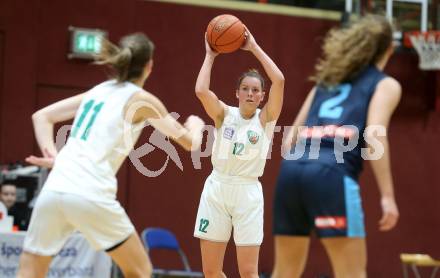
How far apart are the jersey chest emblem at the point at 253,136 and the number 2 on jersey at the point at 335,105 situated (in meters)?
2.10

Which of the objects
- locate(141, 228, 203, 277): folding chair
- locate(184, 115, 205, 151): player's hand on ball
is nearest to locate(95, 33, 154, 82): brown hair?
locate(184, 115, 205, 151): player's hand on ball

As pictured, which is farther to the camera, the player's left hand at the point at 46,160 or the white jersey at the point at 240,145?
the white jersey at the point at 240,145

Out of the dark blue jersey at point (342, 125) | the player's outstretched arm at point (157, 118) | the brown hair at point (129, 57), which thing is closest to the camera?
the dark blue jersey at point (342, 125)

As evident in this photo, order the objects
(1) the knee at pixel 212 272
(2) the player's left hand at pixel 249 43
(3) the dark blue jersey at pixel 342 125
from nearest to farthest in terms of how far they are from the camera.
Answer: (3) the dark blue jersey at pixel 342 125 → (1) the knee at pixel 212 272 → (2) the player's left hand at pixel 249 43

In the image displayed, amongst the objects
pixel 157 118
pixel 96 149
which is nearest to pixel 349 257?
pixel 157 118

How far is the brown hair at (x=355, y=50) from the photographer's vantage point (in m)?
4.86

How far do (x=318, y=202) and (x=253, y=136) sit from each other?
7.68 feet

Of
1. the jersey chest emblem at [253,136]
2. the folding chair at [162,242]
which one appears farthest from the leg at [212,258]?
the folding chair at [162,242]

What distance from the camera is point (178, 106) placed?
13.3m

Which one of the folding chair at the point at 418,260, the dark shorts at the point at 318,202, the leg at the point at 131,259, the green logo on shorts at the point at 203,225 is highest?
the dark shorts at the point at 318,202

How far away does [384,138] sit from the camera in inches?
189

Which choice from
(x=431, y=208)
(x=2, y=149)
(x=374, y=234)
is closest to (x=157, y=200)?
(x=2, y=149)

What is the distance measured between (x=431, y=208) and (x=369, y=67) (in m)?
10.0

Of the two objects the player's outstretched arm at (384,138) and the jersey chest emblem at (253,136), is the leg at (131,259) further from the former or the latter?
the jersey chest emblem at (253,136)
